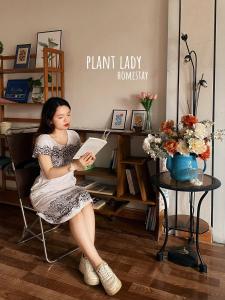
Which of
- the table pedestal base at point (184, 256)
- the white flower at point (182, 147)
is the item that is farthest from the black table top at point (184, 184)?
the table pedestal base at point (184, 256)

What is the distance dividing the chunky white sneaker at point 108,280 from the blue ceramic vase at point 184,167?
2.59 feet

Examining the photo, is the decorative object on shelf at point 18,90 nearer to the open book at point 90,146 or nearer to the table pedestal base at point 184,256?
the open book at point 90,146

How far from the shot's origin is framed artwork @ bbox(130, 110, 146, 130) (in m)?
2.81

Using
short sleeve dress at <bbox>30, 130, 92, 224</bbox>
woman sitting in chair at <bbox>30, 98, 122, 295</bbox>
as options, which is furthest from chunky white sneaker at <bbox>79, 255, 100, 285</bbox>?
short sleeve dress at <bbox>30, 130, 92, 224</bbox>

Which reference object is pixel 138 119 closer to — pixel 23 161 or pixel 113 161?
pixel 113 161

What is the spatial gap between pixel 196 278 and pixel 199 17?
77.8 inches

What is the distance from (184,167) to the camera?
6.77 ft

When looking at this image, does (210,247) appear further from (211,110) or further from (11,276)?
(11,276)

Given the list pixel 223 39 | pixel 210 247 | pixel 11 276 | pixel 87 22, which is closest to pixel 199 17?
pixel 223 39

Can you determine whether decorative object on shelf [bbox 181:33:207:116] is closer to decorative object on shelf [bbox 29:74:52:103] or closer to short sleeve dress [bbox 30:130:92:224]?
short sleeve dress [bbox 30:130:92:224]

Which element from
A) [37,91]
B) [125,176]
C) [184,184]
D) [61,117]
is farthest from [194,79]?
[37,91]

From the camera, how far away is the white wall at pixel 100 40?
2.73 meters

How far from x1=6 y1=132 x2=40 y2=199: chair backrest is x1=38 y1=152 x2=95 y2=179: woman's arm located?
41 cm

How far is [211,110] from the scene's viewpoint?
245cm
